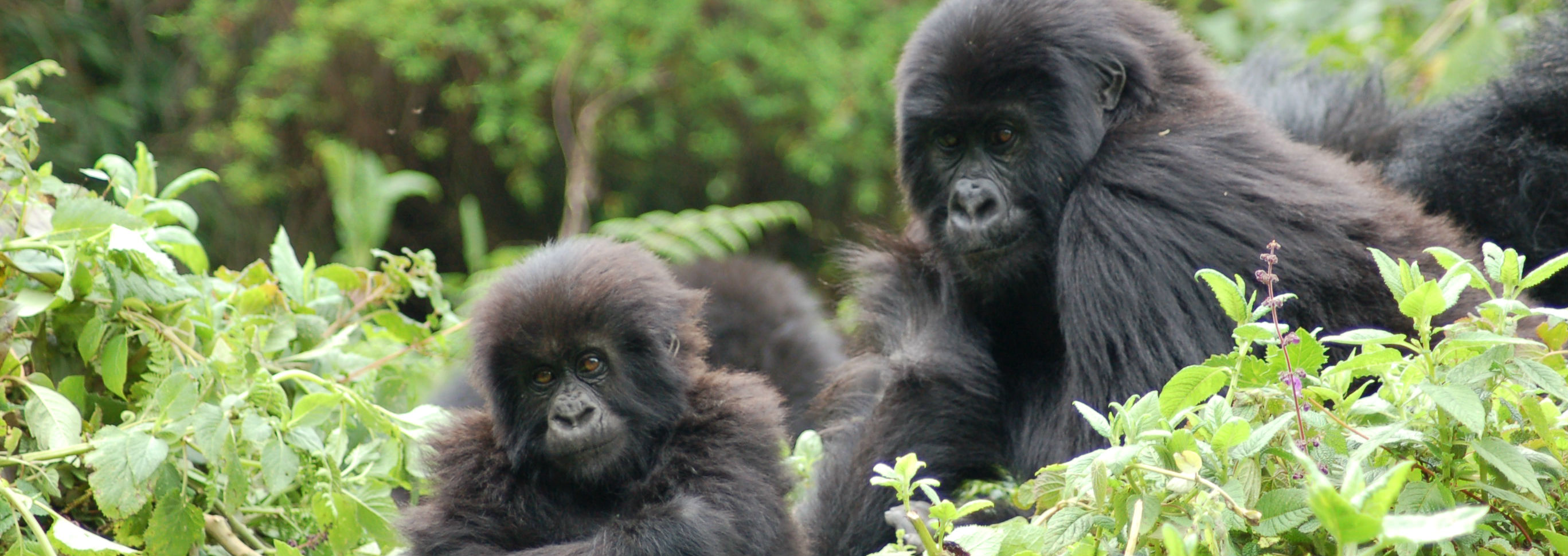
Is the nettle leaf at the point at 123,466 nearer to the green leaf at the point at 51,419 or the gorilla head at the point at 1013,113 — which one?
the green leaf at the point at 51,419

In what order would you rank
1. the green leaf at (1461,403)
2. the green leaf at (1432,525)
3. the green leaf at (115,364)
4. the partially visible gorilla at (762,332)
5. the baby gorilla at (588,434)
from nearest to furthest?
1. the green leaf at (1432,525)
2. the green leaf at (1461,403)
3. the green leaf at (115,364)
4. the baby gorilla at (588,434)
5. the partially visible gorilla at (762,332)

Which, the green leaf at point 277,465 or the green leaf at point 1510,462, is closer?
the green leaf at point 1510,462

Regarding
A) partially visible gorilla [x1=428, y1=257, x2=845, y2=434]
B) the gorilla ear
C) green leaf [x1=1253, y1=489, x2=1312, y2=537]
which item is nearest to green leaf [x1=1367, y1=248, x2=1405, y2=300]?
green leaf [x1=1253, y1=489, x2=1312, y2=537]

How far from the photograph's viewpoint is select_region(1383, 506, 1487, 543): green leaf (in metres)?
0.96

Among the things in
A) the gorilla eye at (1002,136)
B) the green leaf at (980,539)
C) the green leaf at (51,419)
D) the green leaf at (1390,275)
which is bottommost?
the green leaf at (51,419)

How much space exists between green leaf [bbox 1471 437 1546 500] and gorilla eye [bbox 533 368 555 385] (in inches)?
58.8

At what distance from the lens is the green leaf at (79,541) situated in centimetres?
164

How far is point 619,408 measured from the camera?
2.26m

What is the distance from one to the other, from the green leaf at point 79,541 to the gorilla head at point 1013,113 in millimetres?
1650

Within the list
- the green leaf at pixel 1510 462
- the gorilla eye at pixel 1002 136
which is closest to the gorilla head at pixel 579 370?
the gorilla eye at pixel 1002 136

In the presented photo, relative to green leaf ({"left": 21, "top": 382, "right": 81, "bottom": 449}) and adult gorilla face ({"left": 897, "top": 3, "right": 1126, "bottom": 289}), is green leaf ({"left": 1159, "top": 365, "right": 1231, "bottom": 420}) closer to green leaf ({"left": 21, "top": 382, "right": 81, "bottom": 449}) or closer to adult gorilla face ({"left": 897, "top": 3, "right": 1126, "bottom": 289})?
adult gorilla face ({"left": 897, "top": 3, "right": 1126, "bottom": 289})

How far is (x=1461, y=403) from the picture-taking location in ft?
4.11

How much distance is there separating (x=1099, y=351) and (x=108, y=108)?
5573 millimetres

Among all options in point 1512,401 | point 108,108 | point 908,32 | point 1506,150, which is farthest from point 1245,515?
point 108,108
